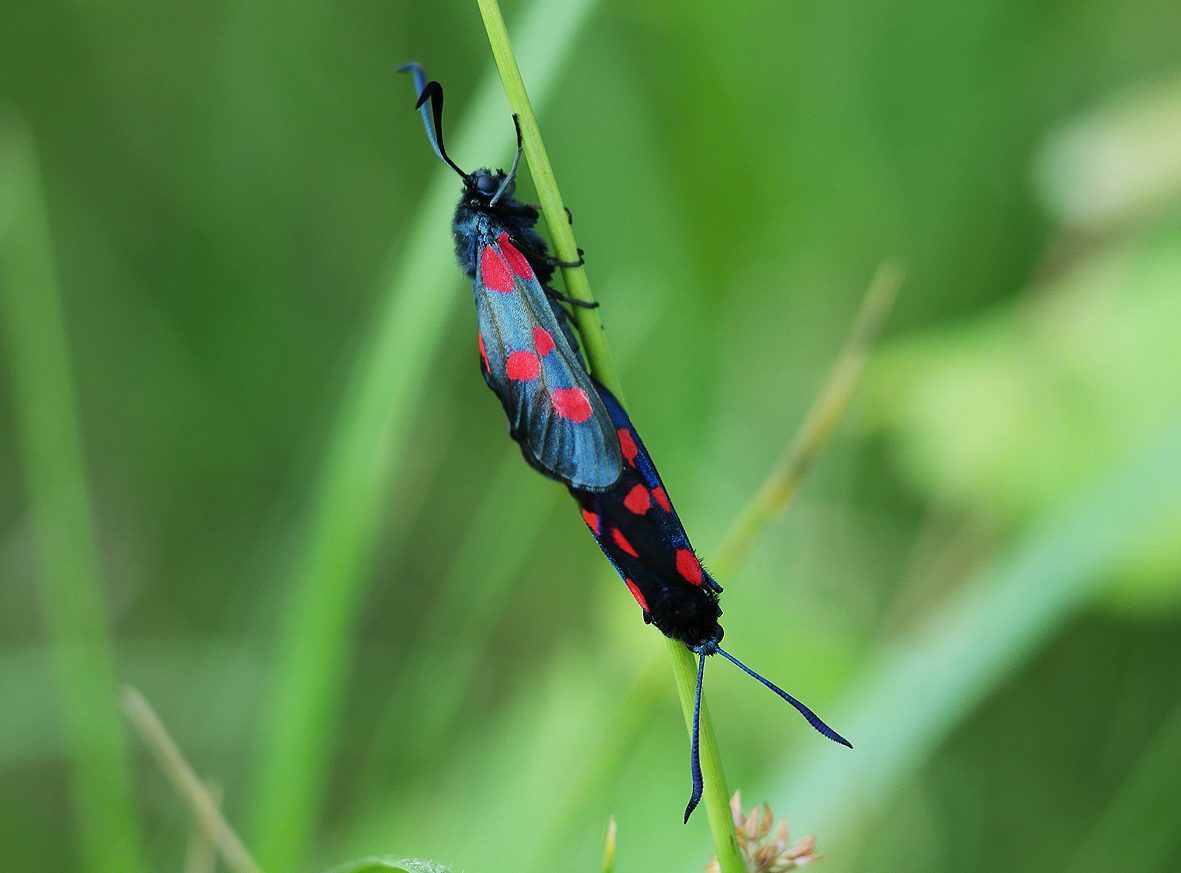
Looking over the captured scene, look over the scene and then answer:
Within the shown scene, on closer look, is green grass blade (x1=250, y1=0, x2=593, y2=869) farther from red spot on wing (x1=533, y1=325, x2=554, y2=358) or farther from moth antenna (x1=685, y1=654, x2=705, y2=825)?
moth antenna (x1=685, y1=654, x2=705, y2=825)

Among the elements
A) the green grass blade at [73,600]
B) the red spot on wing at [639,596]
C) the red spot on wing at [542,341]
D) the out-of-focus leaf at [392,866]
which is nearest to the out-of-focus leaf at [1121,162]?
the red spot on wing at [542,341]

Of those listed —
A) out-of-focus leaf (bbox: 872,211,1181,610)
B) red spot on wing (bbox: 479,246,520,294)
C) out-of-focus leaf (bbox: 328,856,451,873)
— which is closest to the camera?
out-of-focus leaf (bbox: 328,856,451,873)

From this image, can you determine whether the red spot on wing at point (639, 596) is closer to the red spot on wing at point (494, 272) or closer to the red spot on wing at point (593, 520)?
the red spot on wing at point (593, 520)

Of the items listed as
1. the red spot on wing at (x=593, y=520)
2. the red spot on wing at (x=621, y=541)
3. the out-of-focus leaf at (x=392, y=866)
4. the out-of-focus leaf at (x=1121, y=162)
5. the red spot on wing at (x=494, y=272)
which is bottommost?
the out-of-focus leaf at (x=392, y=866)

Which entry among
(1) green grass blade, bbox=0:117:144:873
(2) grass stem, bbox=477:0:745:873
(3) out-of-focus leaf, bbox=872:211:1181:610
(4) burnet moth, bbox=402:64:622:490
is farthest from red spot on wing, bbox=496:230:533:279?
(3) out-of-focus leaf, bbox=872:211:1181:610

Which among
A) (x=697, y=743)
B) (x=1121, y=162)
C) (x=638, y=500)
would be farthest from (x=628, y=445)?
(x=1121, y=162)

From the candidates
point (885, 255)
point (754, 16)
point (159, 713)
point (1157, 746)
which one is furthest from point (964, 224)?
point (159, 713)

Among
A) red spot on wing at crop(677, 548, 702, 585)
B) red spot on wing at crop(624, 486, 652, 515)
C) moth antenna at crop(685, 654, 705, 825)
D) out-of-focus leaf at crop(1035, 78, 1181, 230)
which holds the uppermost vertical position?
out-of-focus leaf at crop(1035, 78, 1181, 230)
